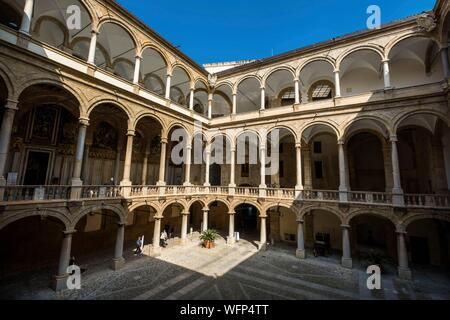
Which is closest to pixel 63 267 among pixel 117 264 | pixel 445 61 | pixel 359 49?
pixel 117 264

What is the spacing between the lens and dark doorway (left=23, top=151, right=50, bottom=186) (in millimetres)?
12258

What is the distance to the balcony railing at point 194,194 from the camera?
9.58 m

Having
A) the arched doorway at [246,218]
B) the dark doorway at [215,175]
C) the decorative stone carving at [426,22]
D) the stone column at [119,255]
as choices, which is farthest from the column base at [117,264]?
the decorative stone carving at [426,22]

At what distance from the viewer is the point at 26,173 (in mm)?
12141

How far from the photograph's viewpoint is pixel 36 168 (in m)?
12.6

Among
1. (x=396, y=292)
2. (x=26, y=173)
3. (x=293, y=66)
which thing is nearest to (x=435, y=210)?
(x=396, y=292)

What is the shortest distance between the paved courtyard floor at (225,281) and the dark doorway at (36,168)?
5.26 metres

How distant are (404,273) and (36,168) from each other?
22.5 metres

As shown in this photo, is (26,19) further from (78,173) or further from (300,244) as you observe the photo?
(300,244)

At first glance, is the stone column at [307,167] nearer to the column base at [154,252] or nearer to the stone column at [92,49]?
the column base at [154,252]

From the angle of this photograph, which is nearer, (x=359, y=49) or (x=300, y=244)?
(x=359, y=49)
